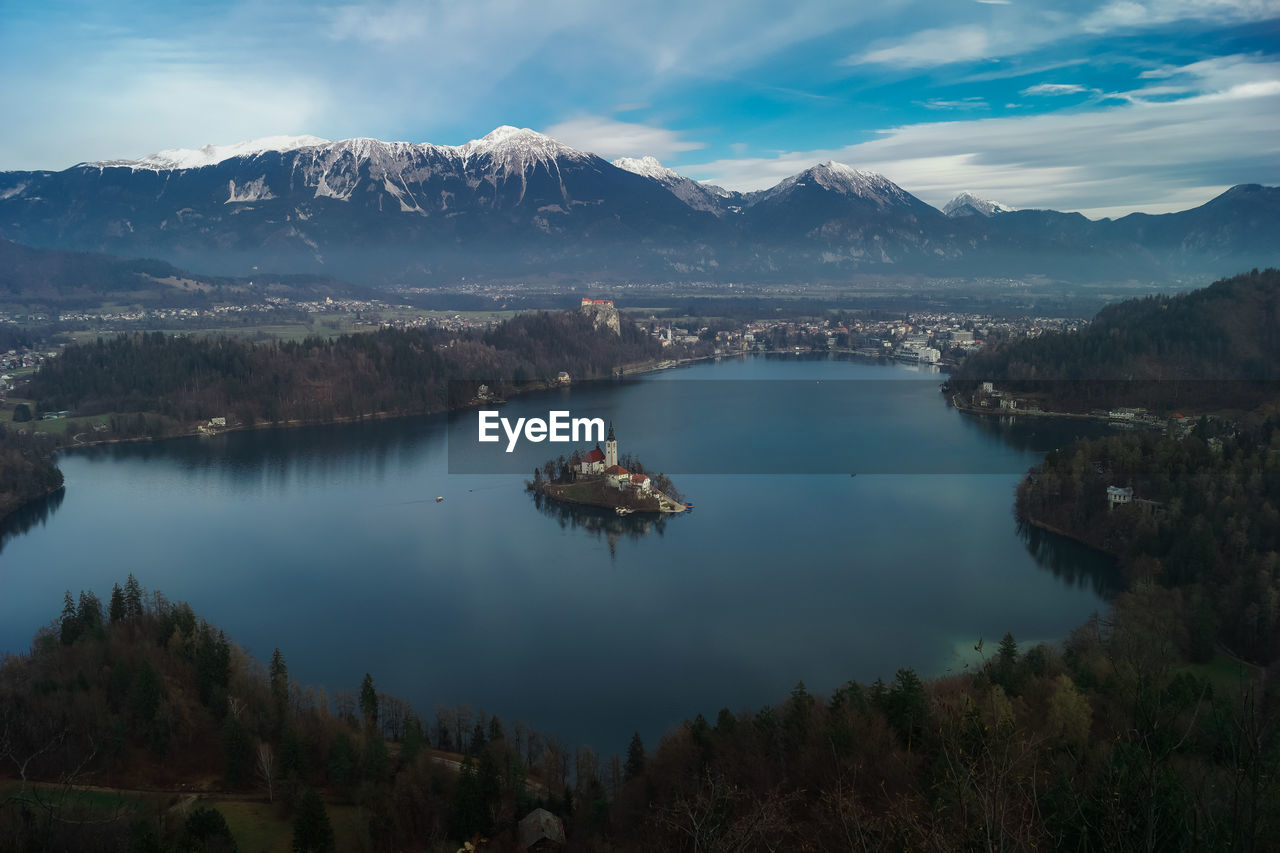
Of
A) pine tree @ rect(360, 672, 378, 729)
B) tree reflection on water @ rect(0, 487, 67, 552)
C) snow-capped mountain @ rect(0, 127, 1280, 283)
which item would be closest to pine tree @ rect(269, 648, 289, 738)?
pine tree @ rect(360, 672, 378, 729)

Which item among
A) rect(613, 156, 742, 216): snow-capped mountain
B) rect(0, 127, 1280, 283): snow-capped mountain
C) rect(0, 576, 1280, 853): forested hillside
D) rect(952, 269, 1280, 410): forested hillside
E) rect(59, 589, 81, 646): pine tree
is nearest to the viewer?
rect(0, 576, 1280, 853): forested hillside

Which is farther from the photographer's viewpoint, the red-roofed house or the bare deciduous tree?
the red-roofed house

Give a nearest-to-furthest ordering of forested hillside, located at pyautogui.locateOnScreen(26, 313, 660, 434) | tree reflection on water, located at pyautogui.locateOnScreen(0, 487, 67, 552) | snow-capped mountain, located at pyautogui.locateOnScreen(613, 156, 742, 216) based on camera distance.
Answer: tree reflection on water, located at pyautogui.locateOnScreen(0, 487, 67, 552) → forested hillside, located at pyautogui.locateOnScreen(26, 313, 660, 434) → snow-capped mountain, located at pyautogui.locateOnScreen(613, 156, 742, 216)

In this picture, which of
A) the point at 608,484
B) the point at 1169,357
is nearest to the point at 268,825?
the point at 608,484

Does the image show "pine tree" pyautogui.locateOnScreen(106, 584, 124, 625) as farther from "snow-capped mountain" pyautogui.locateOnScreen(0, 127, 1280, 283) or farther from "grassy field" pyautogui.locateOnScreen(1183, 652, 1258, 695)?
"snow-capped mountain" pyautogui.locateOnScreen(0, 127, 1280, 283)

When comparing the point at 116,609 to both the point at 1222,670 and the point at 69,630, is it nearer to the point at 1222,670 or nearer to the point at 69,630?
the point at 69,630

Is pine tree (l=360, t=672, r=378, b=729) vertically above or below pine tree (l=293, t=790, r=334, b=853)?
below

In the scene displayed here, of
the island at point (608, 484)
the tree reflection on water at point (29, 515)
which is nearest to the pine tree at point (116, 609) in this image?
the tree reflection on water at point (29, 515)
